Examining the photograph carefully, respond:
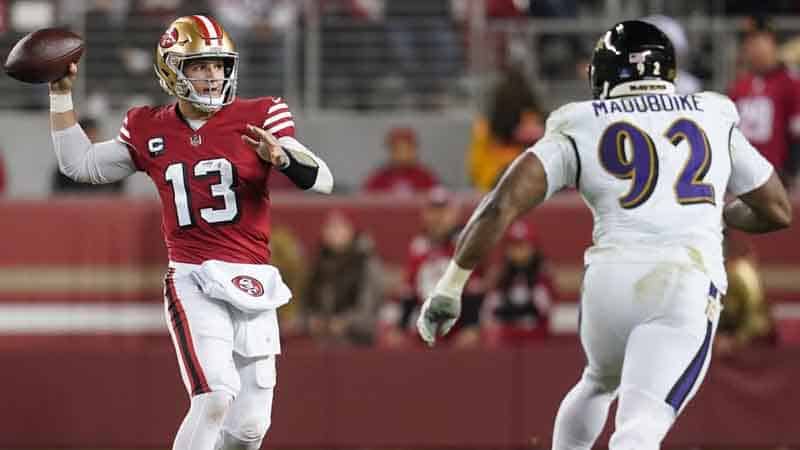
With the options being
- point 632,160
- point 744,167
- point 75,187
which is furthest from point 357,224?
point 632,160

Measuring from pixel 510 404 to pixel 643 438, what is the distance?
574 cm

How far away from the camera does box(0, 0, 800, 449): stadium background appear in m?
11.7

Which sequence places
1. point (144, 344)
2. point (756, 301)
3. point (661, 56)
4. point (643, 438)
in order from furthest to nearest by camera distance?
point (144, 344) → point (756, 301) → point (661, 56) → point (643, 438)

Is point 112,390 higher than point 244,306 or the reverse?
the reverse

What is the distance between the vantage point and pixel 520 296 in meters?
11.7

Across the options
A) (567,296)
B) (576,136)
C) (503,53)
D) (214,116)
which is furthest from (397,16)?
(576,136)

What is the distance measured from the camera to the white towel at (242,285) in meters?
6.94

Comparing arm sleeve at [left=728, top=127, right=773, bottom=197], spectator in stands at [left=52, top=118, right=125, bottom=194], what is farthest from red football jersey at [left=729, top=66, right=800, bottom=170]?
arm sleeve at [left=728, top=127, right=773, bottom=197]

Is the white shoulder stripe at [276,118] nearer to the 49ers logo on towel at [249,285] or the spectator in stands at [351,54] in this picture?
the 49ers logo on towel at [249,285]

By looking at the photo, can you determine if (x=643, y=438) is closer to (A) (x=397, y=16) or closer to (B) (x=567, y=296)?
(B) (x=567, y=296)

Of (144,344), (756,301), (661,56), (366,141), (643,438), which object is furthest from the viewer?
(366,141)

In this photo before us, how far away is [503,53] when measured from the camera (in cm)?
1416

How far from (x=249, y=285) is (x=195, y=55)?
98cm

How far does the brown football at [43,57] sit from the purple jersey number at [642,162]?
2.36 m
